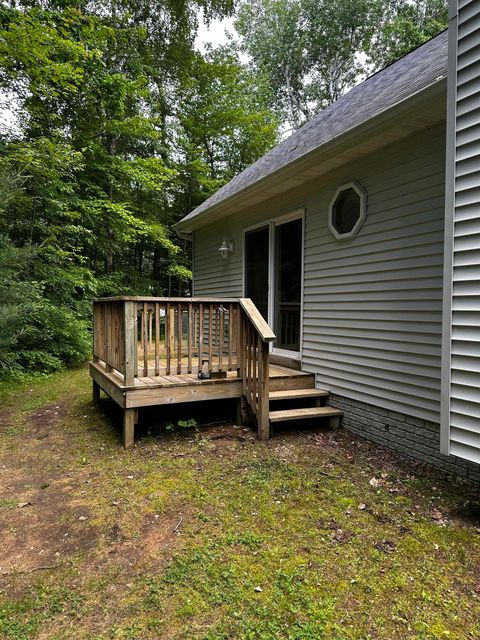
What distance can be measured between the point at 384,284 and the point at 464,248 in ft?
4.06

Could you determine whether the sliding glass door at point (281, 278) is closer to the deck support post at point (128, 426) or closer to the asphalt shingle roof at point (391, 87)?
the asphalt shingle roof at point (391, 87)

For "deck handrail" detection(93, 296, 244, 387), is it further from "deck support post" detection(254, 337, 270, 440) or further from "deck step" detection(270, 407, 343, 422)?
"deck step" detection(270, 407, 343, 422)

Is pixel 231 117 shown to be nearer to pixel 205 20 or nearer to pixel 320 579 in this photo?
pixel 205 20

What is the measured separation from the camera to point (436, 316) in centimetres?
308

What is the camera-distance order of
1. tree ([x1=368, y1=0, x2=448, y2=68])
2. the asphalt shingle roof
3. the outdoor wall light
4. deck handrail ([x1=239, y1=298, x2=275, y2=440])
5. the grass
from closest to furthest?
the grass < the asphalt shingle roof < deck handrail ([x1=239, y1=298, x2=275, y2=440]) < the outdoor wall light < tree ([x1=368, y1=0, x2=448, y2=68])

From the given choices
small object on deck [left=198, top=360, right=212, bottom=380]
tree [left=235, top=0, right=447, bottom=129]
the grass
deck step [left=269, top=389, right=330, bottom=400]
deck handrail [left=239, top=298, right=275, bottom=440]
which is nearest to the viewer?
the grass

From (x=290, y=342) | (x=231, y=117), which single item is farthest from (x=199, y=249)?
(x=231, y=117)

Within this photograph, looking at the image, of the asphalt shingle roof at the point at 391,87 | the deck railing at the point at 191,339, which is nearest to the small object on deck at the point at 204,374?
the deck railing at the point at 191,339

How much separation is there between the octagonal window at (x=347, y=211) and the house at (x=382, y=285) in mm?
16

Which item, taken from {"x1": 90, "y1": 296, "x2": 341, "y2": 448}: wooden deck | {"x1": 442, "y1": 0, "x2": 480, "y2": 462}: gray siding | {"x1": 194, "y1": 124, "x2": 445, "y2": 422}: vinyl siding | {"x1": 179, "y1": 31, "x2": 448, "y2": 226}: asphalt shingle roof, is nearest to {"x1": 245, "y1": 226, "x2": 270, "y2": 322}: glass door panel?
{"x1": 194, "y1": 124, "x2": 445, "y2": 422}: vinyl siding

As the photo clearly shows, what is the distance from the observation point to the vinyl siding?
313 cm

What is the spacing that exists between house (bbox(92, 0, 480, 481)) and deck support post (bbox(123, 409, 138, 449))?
0.03 meters

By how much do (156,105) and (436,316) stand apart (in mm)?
12400

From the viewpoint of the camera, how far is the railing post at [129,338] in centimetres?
345
